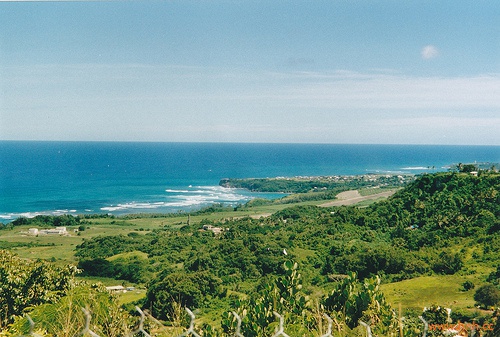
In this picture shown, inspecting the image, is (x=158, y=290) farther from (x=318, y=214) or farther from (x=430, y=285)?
(x=318, y=214)

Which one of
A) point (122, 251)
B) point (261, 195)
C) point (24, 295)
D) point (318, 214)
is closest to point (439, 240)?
point (318, 214)

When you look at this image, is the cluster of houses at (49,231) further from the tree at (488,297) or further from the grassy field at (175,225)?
the tree at (488,297)

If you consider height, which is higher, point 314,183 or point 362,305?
point 362,305

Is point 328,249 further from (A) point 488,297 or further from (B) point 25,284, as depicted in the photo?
(B) point 25,284

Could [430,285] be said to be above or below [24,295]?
below

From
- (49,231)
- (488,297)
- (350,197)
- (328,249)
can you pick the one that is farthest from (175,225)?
(488,297)

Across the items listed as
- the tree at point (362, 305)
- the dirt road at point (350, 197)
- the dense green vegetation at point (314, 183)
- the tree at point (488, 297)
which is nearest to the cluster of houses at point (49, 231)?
the dirt road at point (350, 197)
